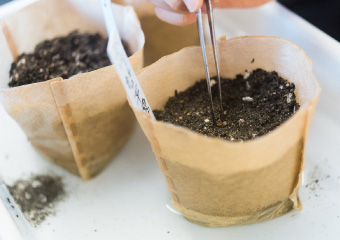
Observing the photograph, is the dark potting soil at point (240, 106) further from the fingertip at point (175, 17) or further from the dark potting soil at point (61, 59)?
the dark potting soil at point (61, 59)

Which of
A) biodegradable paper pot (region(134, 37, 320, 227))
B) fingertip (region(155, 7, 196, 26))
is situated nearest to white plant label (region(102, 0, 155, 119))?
biodegradable paper pot (region(134, 37, 320, 227))

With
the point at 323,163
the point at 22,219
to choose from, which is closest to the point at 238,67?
the point at 323,163

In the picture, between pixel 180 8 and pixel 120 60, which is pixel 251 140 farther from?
pixel 180 8

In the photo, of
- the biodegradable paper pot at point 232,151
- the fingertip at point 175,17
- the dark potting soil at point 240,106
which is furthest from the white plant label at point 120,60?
the fingertip at point 175,17

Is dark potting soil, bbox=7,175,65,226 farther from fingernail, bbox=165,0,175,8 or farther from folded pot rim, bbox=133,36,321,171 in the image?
fingernail, bbox=165,0,175,8

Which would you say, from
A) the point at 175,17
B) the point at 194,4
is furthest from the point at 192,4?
the point at 175,17

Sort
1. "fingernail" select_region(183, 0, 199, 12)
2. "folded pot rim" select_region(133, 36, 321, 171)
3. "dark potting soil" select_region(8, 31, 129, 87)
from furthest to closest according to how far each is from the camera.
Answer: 1. "dark potting soil" select_region(8, 31, 129, 87)
2. "fingernail" select_region(183, 0, 199, 12)
3. "folded pot rim" select_region(133, 36, 321, 171)
